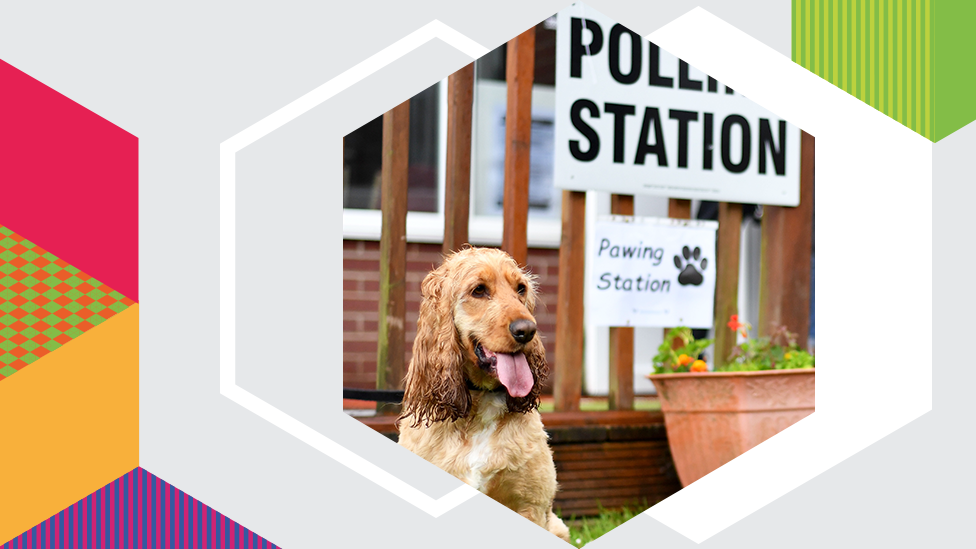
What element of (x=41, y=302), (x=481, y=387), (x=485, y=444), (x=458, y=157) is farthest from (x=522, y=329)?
(x=41, y=302)

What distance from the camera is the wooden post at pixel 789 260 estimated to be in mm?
4434

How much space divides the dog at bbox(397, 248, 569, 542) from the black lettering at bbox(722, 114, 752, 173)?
5.89 ft

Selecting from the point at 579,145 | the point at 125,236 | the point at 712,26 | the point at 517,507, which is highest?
the point at 712,26

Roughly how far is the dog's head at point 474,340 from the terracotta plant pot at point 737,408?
1.27 meters

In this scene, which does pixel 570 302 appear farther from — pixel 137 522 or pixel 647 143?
pixel 137 522

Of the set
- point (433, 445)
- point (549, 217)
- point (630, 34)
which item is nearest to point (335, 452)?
point (433, 445)

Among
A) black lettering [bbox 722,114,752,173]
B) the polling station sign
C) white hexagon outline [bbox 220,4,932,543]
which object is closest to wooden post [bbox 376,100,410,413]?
white hexagon outline [bbox 220,4,932,543]

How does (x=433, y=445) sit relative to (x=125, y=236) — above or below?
below

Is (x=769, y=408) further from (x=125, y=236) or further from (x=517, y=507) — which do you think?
(x=125, y=236)

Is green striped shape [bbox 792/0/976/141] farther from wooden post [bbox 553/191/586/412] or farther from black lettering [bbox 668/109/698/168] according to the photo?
wooden post [bbox 553/191/586/412]

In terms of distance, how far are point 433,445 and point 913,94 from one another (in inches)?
89.1

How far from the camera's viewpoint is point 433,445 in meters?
2.83

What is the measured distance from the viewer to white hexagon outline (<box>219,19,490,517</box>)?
2705mm

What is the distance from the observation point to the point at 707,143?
411cm
